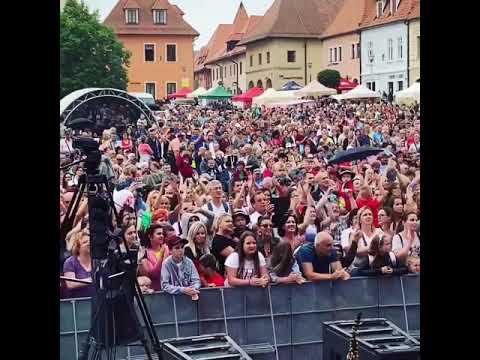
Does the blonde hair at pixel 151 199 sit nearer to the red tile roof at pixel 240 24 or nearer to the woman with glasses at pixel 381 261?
the red tile roof at pixel 240 24

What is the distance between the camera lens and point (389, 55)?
4.90m

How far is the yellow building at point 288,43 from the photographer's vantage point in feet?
15.9

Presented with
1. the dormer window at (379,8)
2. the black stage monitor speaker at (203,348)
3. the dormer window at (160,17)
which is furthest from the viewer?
the dormer window at (379,8)

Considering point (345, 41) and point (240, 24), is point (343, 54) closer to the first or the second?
point (345, 41)

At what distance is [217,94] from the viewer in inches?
193

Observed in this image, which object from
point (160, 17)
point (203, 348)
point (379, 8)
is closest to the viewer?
point (203, 348)

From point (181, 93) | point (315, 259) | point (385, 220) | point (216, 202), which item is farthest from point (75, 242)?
A: point (385, 220)

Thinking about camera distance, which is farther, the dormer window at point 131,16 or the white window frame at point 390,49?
the white window frame at point 390,49

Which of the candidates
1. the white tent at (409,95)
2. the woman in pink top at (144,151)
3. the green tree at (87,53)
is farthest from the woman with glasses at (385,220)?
the green tree at (87,53)

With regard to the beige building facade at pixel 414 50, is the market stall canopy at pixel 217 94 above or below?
below

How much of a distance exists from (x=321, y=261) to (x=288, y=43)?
1.03 m

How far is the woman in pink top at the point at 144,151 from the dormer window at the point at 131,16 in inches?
20.8

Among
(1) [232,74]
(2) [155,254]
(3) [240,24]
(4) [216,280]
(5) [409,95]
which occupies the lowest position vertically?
(4) [216,280]

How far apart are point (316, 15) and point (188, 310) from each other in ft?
4.95
